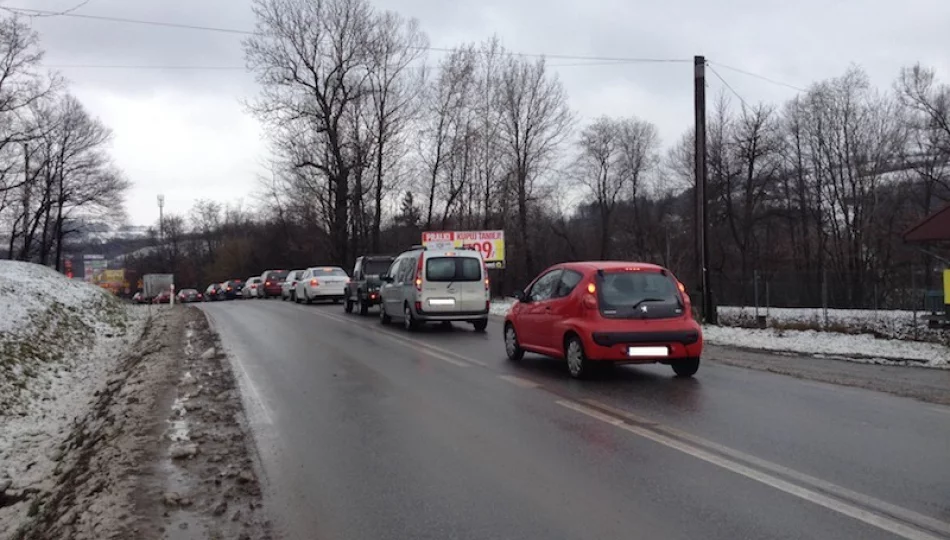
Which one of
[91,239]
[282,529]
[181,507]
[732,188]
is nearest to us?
[282,529]

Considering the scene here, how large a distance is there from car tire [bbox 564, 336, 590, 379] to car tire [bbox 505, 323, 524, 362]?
1786 millimetres

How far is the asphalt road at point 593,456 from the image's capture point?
4.50m

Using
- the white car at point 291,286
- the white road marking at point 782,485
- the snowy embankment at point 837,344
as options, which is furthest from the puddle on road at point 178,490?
the white car at point 291,286

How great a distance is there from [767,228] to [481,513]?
191ft

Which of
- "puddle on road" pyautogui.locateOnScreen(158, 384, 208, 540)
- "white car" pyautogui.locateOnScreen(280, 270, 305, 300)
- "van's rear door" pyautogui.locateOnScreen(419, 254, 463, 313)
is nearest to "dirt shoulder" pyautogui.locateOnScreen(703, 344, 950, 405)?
"van's rear door" pyautogui.locateOnScreen(419, 254, 463, 313)

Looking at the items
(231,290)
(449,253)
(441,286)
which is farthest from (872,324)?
(231,290)

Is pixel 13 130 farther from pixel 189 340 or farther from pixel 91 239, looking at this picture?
pixel 189 340

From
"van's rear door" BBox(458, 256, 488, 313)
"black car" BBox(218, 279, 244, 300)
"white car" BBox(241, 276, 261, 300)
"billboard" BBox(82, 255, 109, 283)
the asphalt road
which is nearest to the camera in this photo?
the asphalt road

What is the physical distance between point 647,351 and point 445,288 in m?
8.30

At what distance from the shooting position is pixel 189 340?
15.6m

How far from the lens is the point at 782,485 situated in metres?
5.12

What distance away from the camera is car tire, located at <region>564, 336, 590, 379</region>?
31.9 feet

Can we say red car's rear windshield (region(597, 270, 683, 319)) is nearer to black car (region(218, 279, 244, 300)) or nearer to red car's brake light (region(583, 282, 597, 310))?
red car's brake light (region(583, 282, 597, 310))

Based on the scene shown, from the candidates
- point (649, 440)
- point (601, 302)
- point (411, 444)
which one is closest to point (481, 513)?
point (411, 444)
